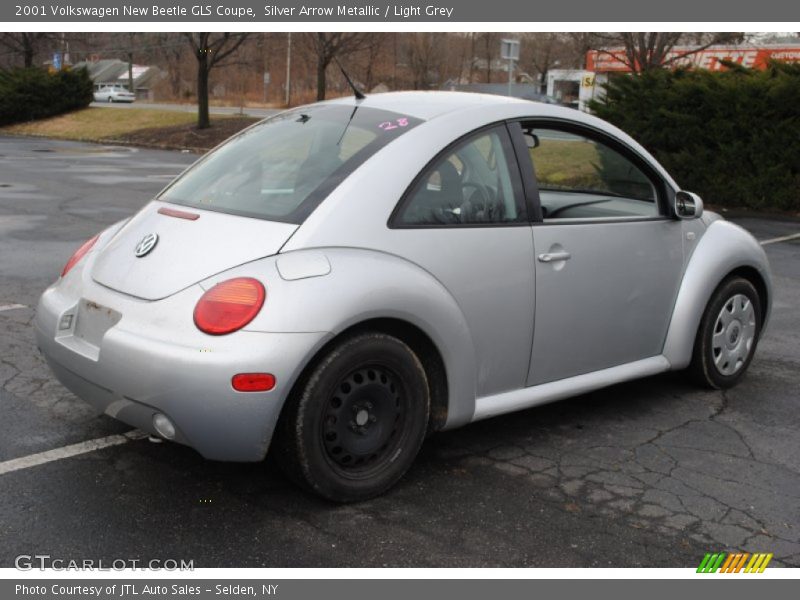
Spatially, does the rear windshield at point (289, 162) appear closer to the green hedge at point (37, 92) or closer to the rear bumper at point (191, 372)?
the rear bumper at point (191, 372)

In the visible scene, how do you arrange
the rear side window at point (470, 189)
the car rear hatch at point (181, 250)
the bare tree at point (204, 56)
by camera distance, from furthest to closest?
the bare tree at point (204, 56) < the rear side window at point (470, 189) < the car rear hatch at point (181, 250)

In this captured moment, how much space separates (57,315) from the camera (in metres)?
3.82

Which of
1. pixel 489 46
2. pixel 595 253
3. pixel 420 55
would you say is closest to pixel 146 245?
pixel 595 253

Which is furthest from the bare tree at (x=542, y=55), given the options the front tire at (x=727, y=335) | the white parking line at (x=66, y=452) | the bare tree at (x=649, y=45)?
the white parking line at (x=66, y=452)

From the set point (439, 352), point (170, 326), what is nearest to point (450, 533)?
point (439, 352)

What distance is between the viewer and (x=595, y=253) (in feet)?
14.5

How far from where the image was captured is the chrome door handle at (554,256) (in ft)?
13.7

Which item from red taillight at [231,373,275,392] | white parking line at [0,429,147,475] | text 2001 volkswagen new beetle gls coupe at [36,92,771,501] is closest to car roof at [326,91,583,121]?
text 2001 volkswagen new beetle gls coupe at [36,92,771,501]

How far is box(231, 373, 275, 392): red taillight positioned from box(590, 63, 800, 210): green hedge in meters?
13.3

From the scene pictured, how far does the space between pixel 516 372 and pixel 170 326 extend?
1.61 m

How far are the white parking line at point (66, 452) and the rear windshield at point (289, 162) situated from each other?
1132 millimetres

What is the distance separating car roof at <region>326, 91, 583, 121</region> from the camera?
13.7ft

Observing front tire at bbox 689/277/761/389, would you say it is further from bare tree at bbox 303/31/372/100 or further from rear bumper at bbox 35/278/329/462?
bare tree at bbox 303/31/372/100

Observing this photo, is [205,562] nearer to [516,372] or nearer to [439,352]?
[439,352]
